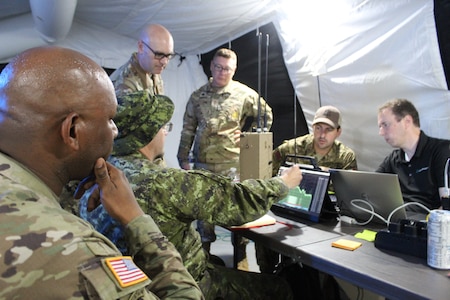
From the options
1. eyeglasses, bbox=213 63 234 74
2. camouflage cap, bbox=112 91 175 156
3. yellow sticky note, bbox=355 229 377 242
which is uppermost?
eyeglasses, bbox=213 63 234 74

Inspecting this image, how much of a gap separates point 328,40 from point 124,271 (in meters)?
2.71

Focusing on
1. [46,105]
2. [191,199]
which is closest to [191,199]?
[191,199]

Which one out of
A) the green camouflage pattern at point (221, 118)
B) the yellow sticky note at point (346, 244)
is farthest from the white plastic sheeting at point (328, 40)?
the yellow sticky note at point (346, 244)

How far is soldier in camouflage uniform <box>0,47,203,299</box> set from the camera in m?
0.53

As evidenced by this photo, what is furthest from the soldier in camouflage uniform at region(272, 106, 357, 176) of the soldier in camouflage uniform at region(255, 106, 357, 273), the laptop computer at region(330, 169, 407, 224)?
the laptop computer at region(330, 169, 407, 224)

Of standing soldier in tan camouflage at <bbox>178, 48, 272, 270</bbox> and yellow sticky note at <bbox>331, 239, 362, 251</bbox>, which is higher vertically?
standing soldier in tan camouflage at <bbox>178, 48, 272, 270</bbox>

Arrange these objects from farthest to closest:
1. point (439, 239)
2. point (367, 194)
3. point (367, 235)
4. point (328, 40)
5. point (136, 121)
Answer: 1. point (328, 40)
2. point (367, 194)
3. point (367, 235)
4. point (136, 121)
5. point (439, 239)

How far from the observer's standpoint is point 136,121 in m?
1.25

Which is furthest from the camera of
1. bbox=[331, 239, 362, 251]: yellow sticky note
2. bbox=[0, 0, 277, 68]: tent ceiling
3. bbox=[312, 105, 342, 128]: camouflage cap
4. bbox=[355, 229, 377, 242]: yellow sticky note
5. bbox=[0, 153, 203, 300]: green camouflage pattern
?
bbox=[0, 0, 277, 68]: tent ceiling

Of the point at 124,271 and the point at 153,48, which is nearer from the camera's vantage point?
the point at 124,271

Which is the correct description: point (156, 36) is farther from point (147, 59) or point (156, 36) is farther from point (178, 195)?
point (178, 195)

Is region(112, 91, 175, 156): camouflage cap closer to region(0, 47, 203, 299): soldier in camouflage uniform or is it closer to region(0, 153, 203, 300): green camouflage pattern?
region(0, 47, 203, 299): soldier in camouflage uniform

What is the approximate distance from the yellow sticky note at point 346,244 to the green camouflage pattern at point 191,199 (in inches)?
A: 10.2

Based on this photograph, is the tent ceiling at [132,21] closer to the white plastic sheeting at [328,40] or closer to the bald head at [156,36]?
the white plastic sheeting at [328,40]
